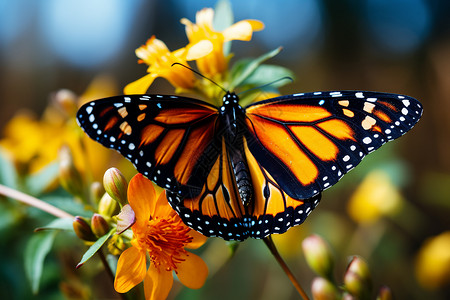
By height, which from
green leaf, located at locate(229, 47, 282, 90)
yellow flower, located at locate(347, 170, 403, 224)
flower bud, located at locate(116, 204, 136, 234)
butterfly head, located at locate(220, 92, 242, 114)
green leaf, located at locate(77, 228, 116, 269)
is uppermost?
green leaf, located at locate(229, 47, 282, 90)

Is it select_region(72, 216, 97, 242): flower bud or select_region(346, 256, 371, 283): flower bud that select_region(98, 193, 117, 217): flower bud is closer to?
select_region(72, 216, 97, 242): flower bud

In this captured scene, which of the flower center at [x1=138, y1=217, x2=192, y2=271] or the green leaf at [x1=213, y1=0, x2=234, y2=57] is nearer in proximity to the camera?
the flower center at [x1=138, y1=217, x2=192, y2=271]

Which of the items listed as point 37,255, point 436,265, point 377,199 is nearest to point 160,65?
point 37,255

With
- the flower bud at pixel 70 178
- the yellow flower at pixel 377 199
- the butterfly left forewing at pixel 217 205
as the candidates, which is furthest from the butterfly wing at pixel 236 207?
the yellow flower at pixel 377 199

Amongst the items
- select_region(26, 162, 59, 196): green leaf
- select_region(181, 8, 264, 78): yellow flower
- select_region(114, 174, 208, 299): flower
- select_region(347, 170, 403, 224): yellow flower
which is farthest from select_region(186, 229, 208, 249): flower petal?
select_region(347, 170, 403, 224): yellow flower

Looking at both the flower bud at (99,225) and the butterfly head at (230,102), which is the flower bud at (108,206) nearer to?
the flower bud at (99,225)

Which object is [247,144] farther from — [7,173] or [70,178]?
[7,173]
